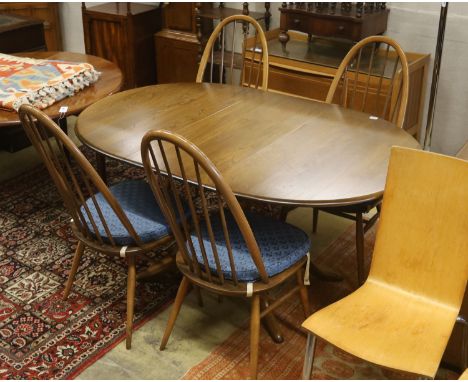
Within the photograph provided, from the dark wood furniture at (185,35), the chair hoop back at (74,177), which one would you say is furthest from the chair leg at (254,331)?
the dark wood furniture at (185,35)

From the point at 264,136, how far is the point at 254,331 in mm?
726

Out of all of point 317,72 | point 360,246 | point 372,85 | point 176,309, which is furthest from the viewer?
point 317,72

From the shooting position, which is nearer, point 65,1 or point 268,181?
point 268,181

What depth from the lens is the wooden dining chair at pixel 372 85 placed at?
2.63 m

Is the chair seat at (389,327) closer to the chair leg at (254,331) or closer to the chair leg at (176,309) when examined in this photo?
the chair leg at (254,331)

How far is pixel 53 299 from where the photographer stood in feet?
8.25

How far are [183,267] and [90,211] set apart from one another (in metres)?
0.46

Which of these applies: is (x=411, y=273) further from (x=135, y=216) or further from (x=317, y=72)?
(x=317, y=72)

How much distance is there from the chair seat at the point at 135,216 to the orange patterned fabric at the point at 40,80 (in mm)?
660

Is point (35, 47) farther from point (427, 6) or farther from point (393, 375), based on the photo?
point (393, 375)

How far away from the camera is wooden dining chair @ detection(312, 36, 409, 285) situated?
2629mm

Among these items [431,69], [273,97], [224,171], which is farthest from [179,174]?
[431,69]

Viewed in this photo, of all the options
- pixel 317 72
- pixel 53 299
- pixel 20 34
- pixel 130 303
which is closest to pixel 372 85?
pixel 317 72

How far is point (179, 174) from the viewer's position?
6.59ft
